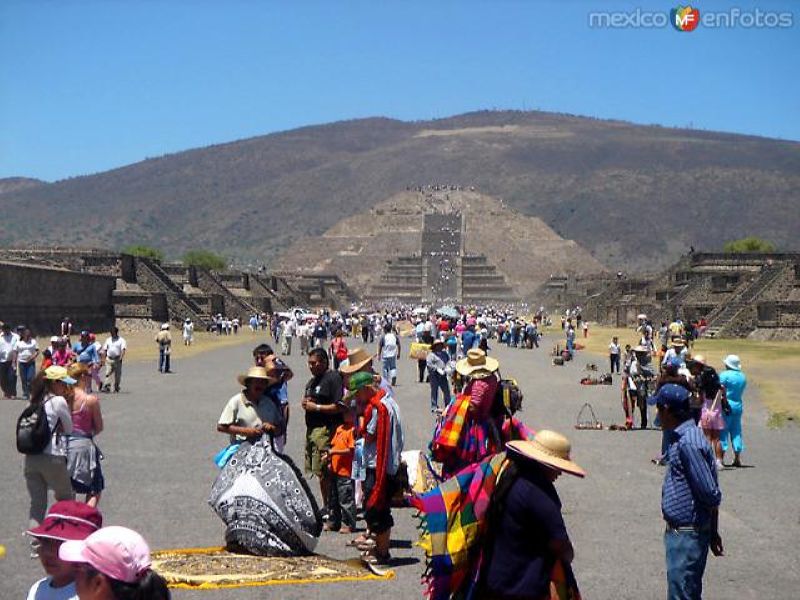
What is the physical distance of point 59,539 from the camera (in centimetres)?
420

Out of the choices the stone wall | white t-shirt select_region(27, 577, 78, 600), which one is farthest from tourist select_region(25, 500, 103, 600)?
the stone wall

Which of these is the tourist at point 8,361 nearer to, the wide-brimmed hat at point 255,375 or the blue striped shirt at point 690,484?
the wide-brimmed hat at point 255,375

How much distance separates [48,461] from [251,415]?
136 cm

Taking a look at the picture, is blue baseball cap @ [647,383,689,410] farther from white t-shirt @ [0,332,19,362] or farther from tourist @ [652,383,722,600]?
white t-shirt @ [0,332,19,362]

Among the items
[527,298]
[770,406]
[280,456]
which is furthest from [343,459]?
[527,298]

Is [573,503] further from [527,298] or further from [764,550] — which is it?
[527,298]

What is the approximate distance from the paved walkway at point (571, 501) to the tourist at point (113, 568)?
10.7 ft

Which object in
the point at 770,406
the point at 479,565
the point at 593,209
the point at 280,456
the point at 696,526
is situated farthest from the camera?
the point at 593,209

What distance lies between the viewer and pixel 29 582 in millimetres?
7191

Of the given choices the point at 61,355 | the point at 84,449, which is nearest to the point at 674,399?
the point at 84,449

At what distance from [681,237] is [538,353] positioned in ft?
475

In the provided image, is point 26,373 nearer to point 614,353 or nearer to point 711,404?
point 711,404

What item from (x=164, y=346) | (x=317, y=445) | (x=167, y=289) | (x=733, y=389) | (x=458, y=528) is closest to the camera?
(x=458, y=528)

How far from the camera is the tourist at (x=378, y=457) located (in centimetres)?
778
